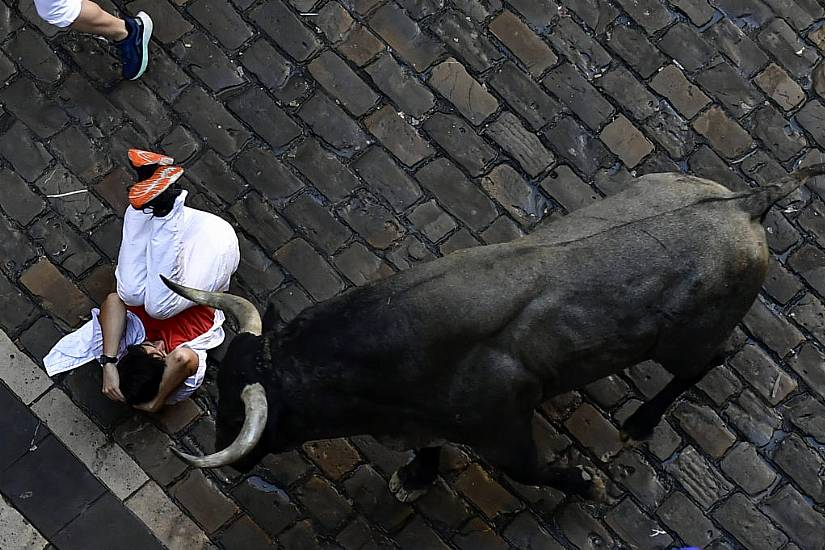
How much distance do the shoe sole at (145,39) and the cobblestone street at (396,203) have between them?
0.13m

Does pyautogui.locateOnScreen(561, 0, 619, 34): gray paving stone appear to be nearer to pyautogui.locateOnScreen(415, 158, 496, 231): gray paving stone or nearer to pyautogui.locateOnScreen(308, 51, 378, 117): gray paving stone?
pyautogui.locateOnScreen(415, 158, 496, 231): gray paving stone

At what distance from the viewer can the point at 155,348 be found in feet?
23.6

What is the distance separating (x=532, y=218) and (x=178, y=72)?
112 inches

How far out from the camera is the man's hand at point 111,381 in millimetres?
7176

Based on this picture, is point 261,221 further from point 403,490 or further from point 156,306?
point 403,490

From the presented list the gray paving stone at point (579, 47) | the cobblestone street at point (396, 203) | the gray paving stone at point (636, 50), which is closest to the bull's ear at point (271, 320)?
the cobblestone street at point (396, 203)

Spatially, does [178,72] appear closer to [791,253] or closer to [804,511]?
[791,253]

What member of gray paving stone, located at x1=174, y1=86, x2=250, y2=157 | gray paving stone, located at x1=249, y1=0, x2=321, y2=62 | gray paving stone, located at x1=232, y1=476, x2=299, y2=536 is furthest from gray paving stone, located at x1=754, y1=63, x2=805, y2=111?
gray paving stone, located at x1=232, y1=476, x2=299, y2=536

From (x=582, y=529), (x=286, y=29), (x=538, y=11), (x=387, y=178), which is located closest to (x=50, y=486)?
(x=387, y=178)

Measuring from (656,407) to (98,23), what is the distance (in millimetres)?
4765

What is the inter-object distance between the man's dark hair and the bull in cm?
135

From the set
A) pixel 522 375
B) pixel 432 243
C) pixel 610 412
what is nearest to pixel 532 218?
pixel 432 243

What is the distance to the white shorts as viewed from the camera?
7543 millimetres

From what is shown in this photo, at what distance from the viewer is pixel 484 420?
5.95 m
